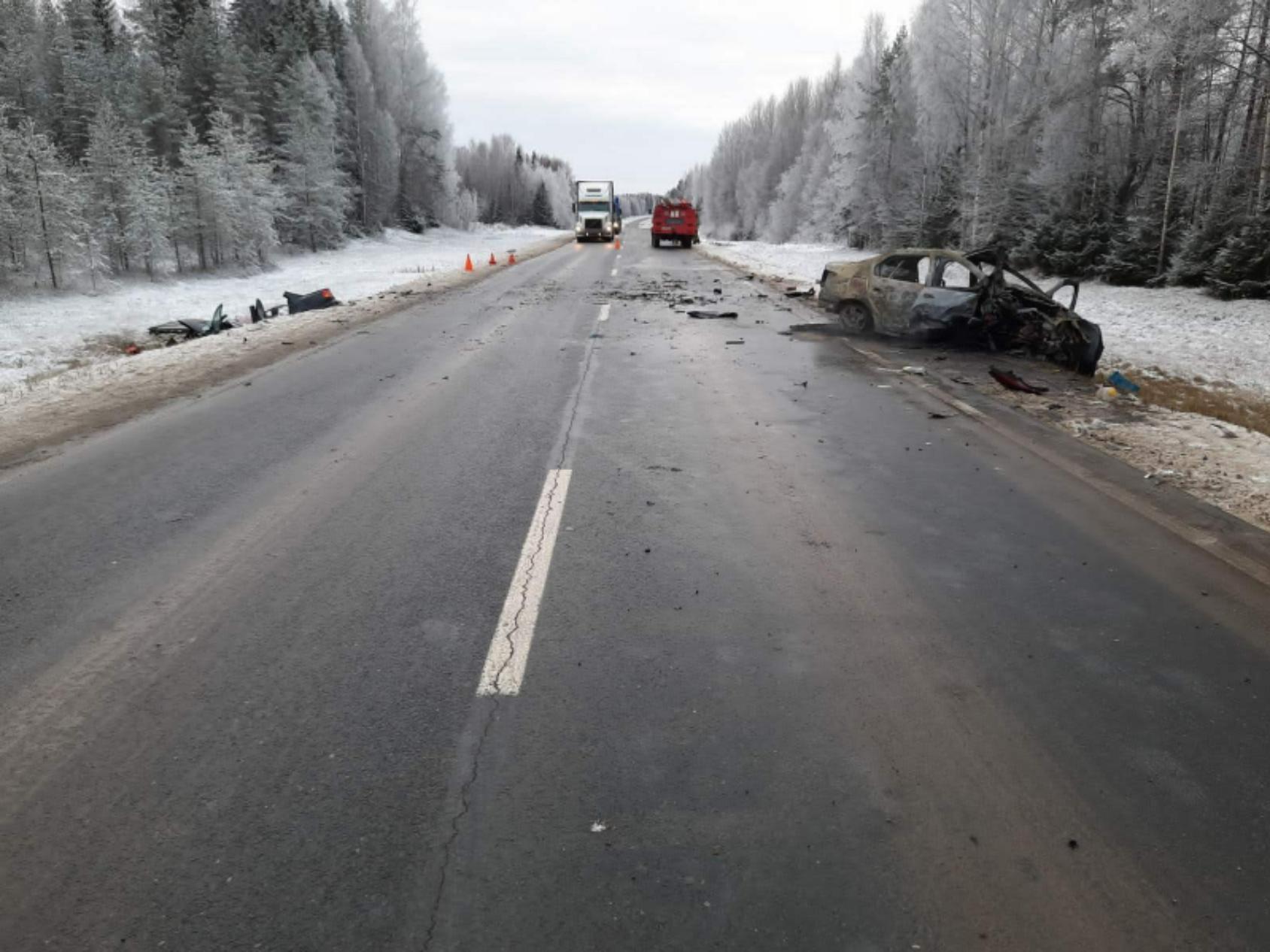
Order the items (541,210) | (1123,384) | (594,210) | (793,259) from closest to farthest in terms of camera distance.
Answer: (1123,384) → (793,259) → (594,210) → (541,210)

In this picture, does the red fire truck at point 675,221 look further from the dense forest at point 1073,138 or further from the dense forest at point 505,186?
the dense forest at point 505,186

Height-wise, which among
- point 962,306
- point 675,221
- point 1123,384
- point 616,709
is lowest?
point 616,709

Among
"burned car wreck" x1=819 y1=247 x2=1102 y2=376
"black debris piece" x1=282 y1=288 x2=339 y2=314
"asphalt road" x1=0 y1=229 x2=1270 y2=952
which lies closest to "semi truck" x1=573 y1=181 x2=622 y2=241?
"black debris piece" x1=282 y1=288 x2=339 y2=314

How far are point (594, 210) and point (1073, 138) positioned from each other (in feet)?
114

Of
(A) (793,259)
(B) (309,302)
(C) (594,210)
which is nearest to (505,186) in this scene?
(C) (594,210)

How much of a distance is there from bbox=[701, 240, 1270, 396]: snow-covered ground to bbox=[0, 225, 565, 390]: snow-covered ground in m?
15.7

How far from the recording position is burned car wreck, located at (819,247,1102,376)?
11156 millimetres

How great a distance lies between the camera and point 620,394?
30.2ft

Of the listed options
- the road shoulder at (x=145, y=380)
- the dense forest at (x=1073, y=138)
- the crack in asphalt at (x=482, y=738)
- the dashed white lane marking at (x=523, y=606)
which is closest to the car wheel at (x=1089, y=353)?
the crack in asphalt at (x=482, y=738)

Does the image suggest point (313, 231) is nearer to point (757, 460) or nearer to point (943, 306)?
point (943, 306)

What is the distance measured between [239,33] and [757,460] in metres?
61.9

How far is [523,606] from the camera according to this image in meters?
4.14

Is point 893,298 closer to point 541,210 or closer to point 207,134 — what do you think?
point 207,134

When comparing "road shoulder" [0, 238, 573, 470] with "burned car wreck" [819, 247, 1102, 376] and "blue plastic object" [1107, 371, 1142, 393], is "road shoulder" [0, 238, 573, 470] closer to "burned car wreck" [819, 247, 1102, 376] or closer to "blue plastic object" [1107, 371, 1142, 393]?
"burned car wreck" [819, 247, 1102, 376]
